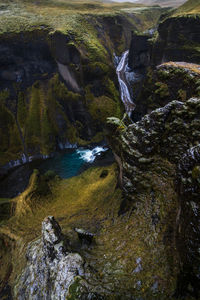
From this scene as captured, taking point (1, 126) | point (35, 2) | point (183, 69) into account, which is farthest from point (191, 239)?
point (35, 2)

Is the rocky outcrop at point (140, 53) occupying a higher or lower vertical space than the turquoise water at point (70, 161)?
higher

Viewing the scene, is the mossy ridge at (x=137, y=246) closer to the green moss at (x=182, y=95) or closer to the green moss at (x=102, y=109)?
the green moss at (x=182, y=95)

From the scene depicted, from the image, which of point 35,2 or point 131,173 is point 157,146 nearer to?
point 131,173

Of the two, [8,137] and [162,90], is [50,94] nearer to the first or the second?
[8,137]

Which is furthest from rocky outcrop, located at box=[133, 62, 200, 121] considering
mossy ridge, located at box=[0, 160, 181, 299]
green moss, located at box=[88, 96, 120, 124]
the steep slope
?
the steep slope

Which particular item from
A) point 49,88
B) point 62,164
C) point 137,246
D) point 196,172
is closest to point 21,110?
point 49,88

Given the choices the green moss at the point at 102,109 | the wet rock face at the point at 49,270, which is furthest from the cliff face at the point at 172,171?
the green moss at the point at 102,109

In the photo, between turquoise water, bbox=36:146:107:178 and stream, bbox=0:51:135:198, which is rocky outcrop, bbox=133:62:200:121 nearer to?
stream, bbox=0:51:135:198
